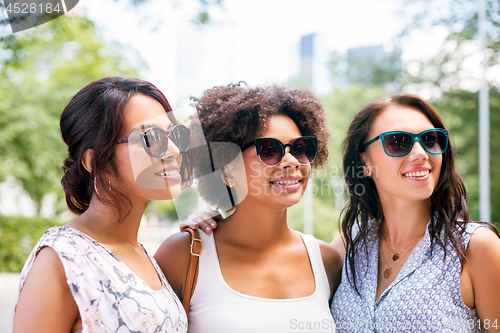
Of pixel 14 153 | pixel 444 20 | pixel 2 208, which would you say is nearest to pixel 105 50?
pixel 14 153

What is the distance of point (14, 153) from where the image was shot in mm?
11016

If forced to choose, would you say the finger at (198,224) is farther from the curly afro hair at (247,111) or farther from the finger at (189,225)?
the curly afro hair at (247,111)

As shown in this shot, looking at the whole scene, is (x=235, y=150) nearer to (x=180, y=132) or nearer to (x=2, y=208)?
(x=180, y=132)

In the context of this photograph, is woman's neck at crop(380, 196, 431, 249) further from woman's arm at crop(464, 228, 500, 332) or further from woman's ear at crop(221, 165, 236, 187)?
woman's ear at crop(221, 165, 236, 187)

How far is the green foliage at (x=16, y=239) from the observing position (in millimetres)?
10055

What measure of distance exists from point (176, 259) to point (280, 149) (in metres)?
0.92

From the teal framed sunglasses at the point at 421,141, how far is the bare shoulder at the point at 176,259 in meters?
1.37

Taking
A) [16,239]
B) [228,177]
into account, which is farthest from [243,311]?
[16,239]

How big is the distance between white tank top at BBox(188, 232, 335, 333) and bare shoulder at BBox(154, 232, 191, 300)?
99mm

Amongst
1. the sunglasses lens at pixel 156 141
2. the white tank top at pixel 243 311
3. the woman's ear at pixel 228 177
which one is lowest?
the white tank top at pixel 243 311

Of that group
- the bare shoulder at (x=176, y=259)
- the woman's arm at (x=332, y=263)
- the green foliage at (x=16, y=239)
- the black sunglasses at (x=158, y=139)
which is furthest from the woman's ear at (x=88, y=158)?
the green foliage at (x=16, y=239)

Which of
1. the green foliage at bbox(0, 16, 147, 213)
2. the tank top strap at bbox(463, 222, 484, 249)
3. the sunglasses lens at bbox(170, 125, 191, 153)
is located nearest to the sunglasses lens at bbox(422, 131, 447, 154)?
the tank top strap at bbox(463, 222, 484, 249)

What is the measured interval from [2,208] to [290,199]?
36.9ft

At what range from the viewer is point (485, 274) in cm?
188
